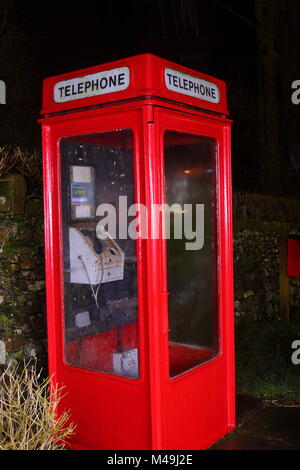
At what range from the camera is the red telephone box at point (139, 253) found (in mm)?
3016

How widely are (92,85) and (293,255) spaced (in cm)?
350

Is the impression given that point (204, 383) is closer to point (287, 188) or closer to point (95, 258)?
point (95, 258)

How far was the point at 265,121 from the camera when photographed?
9.64m

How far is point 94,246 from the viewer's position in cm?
340

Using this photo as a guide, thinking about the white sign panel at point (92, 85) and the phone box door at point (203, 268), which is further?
the phone box door at point (203, 268)

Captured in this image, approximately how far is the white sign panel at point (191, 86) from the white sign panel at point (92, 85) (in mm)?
258

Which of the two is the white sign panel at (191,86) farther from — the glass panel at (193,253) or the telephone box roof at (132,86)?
the glass panel at (193,253)

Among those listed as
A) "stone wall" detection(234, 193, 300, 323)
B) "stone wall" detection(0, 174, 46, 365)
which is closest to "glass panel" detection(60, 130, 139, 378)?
"stone wall" detection(0, 174, 46, 365)

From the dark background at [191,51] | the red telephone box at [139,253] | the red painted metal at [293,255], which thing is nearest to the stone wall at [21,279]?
the red telephone box at [139,253]

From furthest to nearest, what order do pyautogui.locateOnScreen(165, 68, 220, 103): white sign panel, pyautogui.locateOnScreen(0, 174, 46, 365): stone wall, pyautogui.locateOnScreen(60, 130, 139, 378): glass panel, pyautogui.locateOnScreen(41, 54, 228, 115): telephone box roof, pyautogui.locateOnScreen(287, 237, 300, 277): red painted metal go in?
pyautogui.locateOnScreen(287, 237, 300, 277): red painted metal, pyautogui.locateOnScreen(0, 174, 46, 365): stone wall, pyautogui.locateOnScreen(60, 130, 139, 378): glass panel, pyautogui.locateOnScreen(165, 68, 220, 103): white sign panel, pyautogui.locateOnScreen(41, 54, 228, 115): telephone box roof

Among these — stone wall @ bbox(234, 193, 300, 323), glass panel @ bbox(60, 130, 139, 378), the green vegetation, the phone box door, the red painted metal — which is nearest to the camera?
glass panel @ bbox(60, 130, 139, 378)

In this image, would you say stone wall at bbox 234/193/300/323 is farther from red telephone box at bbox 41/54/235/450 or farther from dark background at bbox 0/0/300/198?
red telephone box at bbox 41/54/235/450

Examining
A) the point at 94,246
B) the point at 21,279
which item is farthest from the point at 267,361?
the point at 94,246

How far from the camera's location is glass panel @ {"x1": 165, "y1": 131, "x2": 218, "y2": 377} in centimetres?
364
